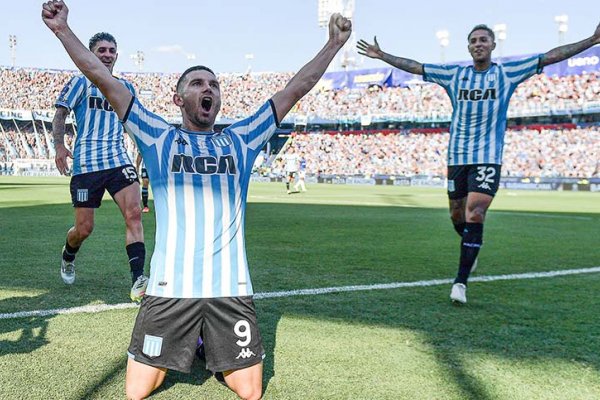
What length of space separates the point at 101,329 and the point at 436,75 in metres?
3.96

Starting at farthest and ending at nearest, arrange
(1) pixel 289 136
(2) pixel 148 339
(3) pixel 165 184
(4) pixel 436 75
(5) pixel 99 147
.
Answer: (1) pixel 289 136 → (4) pixel 436 75 → (5) pixel 99 147 → (3) pixel 165 184 → (2) pixel 148 339

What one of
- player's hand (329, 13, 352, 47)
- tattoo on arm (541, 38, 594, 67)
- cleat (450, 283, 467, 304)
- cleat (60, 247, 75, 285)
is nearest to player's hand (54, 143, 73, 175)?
cleat (60, 247, 75, 285)

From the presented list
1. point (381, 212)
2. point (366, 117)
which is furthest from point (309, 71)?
point (366, 117)

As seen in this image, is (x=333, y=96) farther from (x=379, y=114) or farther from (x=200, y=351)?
(x=200, y=351)

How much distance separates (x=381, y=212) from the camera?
51.0 feet

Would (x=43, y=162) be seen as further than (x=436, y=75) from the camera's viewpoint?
Yes

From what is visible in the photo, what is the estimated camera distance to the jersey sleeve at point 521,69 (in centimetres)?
580

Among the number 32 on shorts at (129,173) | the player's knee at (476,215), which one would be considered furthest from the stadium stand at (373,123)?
the number 32 on shorts at (129,173)

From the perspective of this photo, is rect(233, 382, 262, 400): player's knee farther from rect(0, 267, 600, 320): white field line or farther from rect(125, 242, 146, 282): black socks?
rect(125, 242, 146, 282): black socks

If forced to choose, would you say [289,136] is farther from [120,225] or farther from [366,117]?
[120,225]

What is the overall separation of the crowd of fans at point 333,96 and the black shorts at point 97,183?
110 feet

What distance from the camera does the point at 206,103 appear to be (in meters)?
3.27

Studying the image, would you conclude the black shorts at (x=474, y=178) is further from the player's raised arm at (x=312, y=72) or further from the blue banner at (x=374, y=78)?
the blue banner at (x=374, y=78)

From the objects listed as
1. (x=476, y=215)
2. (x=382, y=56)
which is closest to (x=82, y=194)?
(x=382, y=56)
